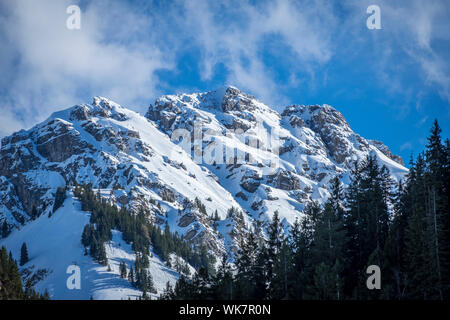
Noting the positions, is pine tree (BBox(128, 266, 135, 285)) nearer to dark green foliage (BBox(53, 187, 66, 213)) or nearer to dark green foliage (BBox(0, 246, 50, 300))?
dark green foliage (BBox(0, 246, 50, 300))

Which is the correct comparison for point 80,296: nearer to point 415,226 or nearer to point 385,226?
point 385,226

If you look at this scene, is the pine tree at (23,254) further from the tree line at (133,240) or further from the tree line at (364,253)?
the tree line at (364,253)

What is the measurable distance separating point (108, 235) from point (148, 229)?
77.5 feet

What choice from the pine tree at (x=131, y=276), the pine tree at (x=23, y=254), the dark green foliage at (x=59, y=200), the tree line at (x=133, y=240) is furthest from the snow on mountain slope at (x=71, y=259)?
the tree line at (x=133, y=240)

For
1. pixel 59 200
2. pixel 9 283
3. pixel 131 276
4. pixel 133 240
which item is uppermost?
pixel 59 200

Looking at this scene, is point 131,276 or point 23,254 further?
point 23,254

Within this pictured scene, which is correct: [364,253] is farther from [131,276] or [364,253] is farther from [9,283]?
[131,276]

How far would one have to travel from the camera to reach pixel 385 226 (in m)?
56.5

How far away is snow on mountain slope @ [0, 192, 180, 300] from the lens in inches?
5039

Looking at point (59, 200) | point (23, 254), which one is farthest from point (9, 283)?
point (59, 200)

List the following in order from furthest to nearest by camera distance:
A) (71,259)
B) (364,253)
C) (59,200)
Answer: (59,200)
(71,259)
(364,253)

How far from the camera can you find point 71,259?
14450cm

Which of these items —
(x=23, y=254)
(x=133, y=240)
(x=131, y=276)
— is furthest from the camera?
(x=133, y=240)
